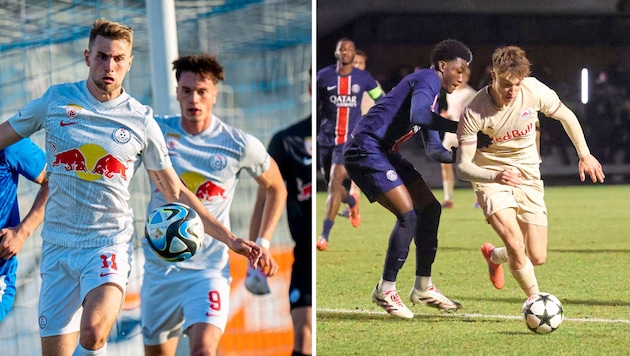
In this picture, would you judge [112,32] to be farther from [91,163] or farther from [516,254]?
[516,254]

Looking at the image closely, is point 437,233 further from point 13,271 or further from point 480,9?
point 13,271

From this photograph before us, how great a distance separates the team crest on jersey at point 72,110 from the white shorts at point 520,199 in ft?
6.30

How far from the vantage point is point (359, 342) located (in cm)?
491

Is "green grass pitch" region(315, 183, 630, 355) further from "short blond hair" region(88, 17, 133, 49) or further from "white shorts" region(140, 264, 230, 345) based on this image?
"short blond hair" region(88, 17, 133, 49)

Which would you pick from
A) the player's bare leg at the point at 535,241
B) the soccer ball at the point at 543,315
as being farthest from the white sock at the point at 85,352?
the player's bare leg at the point at 535,241

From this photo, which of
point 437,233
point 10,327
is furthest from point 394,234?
point 10,327

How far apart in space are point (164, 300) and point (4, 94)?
1326mm

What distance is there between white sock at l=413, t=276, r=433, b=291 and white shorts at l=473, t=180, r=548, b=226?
46 cm

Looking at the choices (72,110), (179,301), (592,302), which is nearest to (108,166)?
(72,110)

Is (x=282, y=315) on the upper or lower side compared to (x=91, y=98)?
lower

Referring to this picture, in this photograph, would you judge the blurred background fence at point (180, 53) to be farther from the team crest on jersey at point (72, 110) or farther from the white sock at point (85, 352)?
the white sock at point (85, 352)

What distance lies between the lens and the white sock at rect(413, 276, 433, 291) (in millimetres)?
5012

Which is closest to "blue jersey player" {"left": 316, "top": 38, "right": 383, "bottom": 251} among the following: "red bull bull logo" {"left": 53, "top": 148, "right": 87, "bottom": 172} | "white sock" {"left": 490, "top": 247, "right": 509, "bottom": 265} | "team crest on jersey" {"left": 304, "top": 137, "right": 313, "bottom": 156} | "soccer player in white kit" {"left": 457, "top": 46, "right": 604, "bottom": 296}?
"team crest on jersey" {"left": 304, "top": 137, "right": 313, "bottom": 156}

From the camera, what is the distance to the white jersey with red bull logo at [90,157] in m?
4.34
